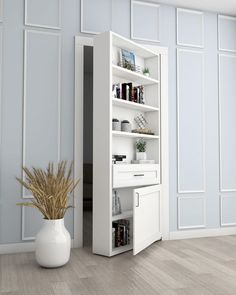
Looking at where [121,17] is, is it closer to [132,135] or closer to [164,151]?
[132,135]

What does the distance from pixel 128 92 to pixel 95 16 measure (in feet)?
3.35

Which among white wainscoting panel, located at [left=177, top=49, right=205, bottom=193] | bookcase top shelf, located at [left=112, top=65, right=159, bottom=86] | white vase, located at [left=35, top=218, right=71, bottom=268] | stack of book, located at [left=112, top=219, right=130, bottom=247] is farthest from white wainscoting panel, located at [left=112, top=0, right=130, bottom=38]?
white vase, located at [left=35, top=218, right=71, bottom=268]

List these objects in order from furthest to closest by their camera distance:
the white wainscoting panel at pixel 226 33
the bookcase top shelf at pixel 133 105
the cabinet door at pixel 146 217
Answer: the white wainscoting panel at pixel 226 33, the bookcase top shelf at pixel 133 105, the cabinet door at pixel 146 217

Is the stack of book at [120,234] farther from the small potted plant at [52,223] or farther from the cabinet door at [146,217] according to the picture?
the small potted plant at [52,223]

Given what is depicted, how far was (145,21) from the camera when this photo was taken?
4312 millimetres

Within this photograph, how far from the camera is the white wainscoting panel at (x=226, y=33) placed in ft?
15.5

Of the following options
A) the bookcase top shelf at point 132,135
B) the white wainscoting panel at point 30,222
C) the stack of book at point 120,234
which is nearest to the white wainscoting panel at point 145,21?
the bookcase top shelf at point 132,135

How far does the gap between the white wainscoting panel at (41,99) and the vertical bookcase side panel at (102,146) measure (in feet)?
1.59

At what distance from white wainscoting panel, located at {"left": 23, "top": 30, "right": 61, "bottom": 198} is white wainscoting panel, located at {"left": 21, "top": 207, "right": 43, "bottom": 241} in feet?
0.58

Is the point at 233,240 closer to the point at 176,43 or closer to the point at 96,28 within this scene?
the point at 176,43

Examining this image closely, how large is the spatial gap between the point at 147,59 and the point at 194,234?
2385 mm

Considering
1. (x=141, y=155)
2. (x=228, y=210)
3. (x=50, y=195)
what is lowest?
(x=228, y=210)

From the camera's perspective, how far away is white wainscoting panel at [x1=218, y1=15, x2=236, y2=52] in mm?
4719

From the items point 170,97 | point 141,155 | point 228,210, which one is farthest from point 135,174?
point 228,210
